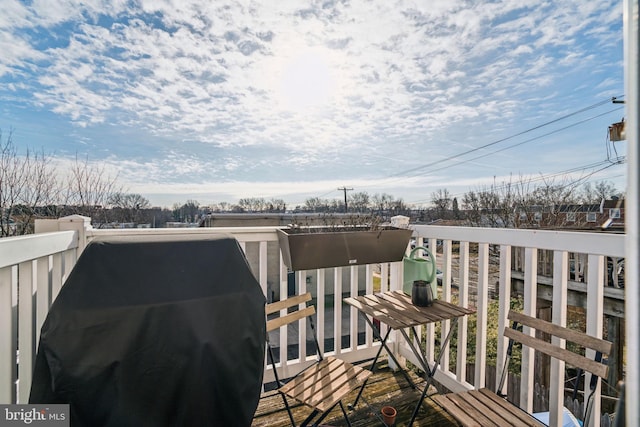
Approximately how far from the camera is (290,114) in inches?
175

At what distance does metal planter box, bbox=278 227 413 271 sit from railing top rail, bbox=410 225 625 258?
0.35m

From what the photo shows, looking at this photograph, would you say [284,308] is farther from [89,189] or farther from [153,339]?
[89,189]

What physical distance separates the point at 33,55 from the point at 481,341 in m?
6.88

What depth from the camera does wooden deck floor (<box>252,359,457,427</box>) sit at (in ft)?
6.72

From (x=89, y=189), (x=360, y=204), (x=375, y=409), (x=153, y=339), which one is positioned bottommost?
(x=375, y=409)

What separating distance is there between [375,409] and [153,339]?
1.73 m

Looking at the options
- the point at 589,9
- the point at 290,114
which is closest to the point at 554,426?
the point at 589,9

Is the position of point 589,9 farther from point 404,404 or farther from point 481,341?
point 404,404

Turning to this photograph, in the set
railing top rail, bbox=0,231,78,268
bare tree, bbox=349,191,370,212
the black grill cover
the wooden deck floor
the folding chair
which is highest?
bare tree, bbox=349,191,370,212

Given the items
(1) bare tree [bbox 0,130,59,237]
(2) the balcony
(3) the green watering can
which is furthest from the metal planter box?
(1) bare tree [bbox 0,130,59,237]

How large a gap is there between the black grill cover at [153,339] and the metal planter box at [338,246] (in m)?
0.92

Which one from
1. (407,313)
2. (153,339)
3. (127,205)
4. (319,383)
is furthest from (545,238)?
(127,205)

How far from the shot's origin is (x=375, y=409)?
2158mm

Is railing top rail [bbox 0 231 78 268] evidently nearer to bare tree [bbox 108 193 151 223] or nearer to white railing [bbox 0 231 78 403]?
white railing [bbox 0 231 78 403]
